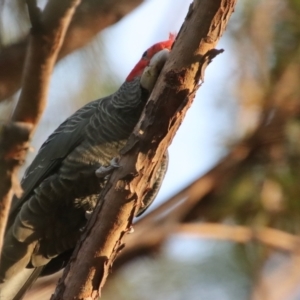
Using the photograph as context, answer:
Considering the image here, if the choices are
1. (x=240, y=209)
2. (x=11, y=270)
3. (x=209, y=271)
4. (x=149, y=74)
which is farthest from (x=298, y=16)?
(x=11, y=270)

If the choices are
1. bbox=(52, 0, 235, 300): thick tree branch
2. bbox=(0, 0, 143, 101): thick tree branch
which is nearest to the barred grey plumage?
bbox=(0, 0, 143, 101): thick tree branch

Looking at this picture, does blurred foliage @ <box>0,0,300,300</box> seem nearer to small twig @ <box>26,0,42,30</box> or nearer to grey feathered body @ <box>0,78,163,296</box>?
grey feathered body @ <box>0,78,163,296</box>

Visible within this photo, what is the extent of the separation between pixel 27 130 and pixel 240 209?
2.14 m

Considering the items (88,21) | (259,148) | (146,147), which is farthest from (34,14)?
(259,148)

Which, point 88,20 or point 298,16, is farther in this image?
point 298,16

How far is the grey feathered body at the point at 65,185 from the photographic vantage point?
94.7 inches

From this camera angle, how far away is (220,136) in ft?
11.1

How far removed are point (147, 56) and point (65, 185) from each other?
699 mm

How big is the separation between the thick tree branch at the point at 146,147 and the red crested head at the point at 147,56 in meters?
0.81

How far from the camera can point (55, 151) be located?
2518mm

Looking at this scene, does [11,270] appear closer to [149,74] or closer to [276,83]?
[149,74]

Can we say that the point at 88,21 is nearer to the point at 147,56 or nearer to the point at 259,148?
the point at 147,56

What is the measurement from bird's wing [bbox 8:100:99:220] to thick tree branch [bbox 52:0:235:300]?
0.68 metres

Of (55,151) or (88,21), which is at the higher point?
(88,21)
